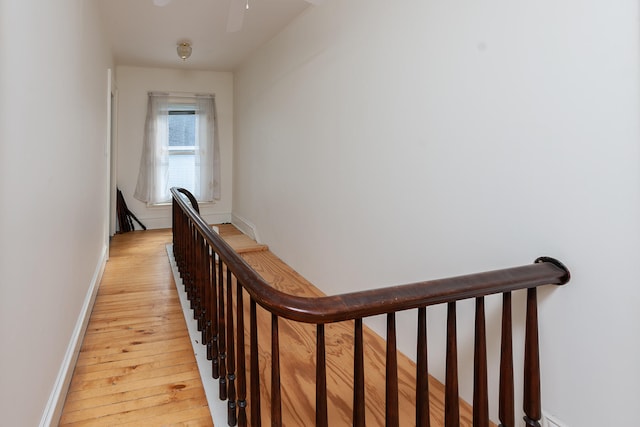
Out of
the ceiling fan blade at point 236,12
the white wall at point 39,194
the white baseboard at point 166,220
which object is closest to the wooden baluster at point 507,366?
the white wall at point 39,194

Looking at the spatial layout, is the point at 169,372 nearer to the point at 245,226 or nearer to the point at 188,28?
the point at 188,28

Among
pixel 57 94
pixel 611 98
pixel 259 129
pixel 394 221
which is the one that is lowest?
pixel 394 221

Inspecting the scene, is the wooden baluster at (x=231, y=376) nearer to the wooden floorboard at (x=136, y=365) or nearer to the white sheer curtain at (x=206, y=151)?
the wooden floorboard at (x=136, y=365)

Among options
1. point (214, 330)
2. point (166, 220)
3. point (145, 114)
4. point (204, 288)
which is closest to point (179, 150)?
point (145, 114)

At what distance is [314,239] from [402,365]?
4.54 ft


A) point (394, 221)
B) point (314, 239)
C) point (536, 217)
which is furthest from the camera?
point (314, 239)

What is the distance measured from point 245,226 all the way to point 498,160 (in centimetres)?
417

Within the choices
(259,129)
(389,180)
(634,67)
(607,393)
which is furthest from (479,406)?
(259,129)

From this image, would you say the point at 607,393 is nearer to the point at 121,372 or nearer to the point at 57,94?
the point at 121,372

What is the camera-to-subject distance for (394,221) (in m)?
2.20

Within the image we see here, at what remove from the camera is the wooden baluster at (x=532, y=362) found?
1.27 m

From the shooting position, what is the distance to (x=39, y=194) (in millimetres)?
1438

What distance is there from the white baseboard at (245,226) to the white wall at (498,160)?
6.65 ft

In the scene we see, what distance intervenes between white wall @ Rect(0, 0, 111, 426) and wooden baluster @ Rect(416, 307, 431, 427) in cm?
111
